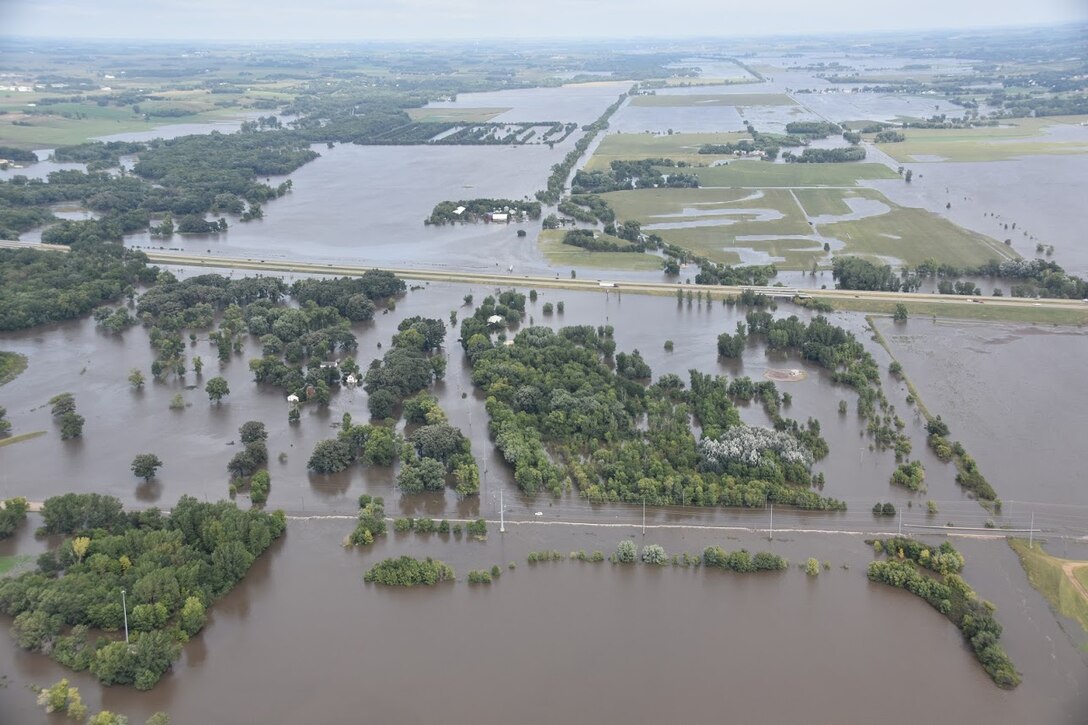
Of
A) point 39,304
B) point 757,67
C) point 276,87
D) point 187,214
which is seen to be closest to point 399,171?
point 187,214

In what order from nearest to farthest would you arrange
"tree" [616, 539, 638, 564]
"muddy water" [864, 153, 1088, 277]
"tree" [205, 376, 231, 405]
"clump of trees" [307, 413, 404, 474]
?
"tree" [616, 539, 638, 564]
"clump of trees" [307, 413, 404, 474]
"tree" [205, 376, 231, 405]
"muddy water" [864, 153, 1088, 277]

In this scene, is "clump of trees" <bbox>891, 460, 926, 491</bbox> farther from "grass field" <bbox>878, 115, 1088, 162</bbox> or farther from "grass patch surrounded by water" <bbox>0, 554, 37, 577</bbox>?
"grass field" <bbox>878, 115, 1088, 162</bbox>

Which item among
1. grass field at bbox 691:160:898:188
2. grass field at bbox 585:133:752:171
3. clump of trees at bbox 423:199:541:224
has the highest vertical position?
grass field at bbox 585:133:752:171

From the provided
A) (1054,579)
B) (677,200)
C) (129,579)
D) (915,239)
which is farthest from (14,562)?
(677,200)

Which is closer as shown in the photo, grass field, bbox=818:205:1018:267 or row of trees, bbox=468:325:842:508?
row of trees, bbox=468:325:842:508

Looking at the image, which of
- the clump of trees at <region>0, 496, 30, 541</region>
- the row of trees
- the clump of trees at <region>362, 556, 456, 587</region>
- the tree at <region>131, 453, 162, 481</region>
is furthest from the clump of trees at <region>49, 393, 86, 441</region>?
the row of trees

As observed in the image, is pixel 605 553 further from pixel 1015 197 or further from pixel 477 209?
pixel 1015 197

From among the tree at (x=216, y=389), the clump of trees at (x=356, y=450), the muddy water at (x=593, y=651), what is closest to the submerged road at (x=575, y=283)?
the tree at (x=216, y=389)
